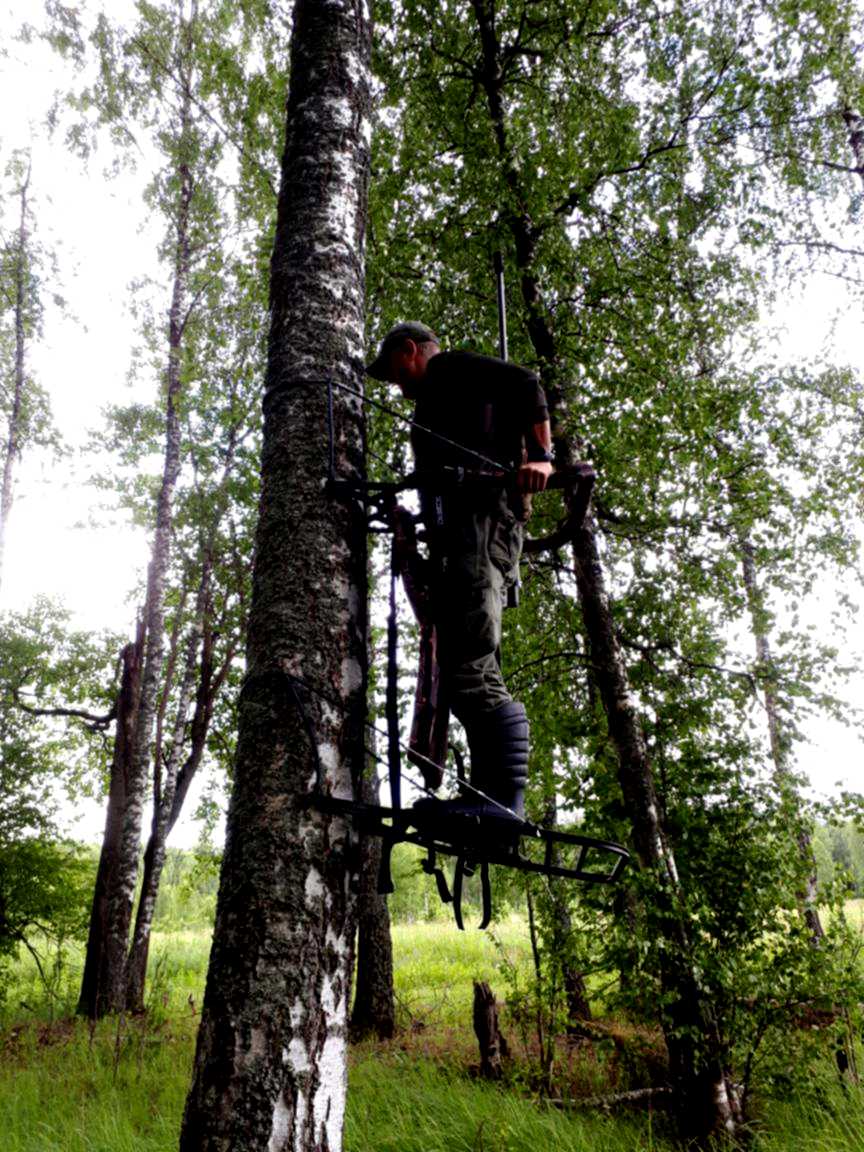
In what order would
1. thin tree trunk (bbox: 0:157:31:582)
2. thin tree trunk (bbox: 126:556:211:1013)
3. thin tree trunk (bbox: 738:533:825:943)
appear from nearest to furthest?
thin tree trunk (bbox: 738:533:825:943) < thin tree trunk (bbox: 126:556:211:1013) < thin tree trunk (bbox: 0:157:31:582)

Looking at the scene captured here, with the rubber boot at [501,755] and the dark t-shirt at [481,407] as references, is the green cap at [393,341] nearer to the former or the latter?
the dark t-shirt at [481,407]

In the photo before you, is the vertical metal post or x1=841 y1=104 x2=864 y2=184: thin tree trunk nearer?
the vertical metal post

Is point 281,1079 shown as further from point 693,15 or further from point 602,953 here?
point 693,15

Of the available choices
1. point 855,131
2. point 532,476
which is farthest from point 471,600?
point 855,131

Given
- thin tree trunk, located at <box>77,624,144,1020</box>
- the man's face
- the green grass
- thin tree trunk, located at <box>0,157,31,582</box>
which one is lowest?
the green grass

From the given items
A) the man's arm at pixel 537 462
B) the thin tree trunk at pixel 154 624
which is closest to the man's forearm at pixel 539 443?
the man's arm at pixel 537 462

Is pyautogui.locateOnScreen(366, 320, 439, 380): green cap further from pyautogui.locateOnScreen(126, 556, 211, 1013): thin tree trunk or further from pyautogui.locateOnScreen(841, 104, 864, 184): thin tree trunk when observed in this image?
pyautogui.locateOnScreen(841, 104, 864, 184): thin tree trunk

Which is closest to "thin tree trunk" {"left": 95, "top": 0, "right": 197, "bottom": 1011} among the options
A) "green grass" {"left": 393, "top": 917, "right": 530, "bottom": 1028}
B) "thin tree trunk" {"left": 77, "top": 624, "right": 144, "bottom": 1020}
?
"thin tree trunk" {"left": 77, "top": 624, "right": 144, "bottom": 1020}

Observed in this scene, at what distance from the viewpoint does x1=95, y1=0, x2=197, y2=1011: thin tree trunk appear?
10656mm

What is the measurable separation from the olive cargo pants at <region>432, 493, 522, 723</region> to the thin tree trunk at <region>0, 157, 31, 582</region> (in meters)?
16.9

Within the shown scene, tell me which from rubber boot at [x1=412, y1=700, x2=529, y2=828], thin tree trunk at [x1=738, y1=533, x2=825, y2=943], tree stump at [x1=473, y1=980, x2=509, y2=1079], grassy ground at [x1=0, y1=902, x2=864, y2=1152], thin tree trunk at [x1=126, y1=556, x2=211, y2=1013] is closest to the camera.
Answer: rubber boot at [x1=412, y1=700, x2=529, y2=828]

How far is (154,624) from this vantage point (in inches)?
454

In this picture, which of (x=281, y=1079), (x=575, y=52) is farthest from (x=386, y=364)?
(x=575, y=52)

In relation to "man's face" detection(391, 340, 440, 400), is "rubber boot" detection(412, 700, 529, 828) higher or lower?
lower
